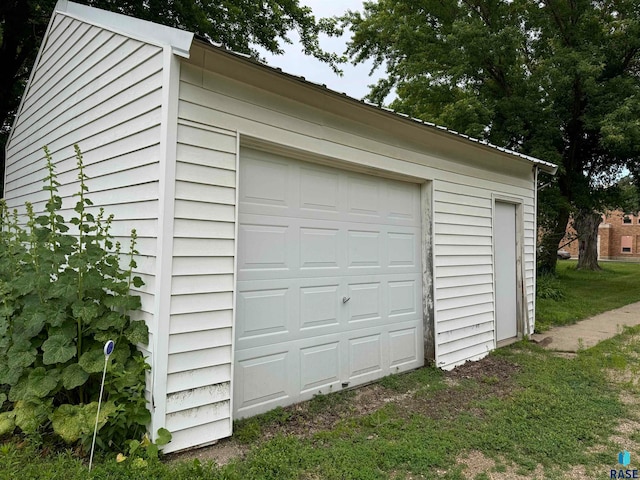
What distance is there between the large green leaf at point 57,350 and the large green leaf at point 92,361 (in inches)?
2.8

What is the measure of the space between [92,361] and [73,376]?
0.15 meters

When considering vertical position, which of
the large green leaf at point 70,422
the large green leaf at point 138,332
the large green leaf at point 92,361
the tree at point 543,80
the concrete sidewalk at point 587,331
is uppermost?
the tree at point 543,80

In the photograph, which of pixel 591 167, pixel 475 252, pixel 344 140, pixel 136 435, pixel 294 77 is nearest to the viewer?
pixel 136 435

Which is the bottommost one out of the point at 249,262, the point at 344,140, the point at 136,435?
the point at 136,435

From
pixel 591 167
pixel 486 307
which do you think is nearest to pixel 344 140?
pixel 486 307

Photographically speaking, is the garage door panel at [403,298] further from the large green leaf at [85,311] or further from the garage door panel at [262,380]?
the large green leaf at [85,311]

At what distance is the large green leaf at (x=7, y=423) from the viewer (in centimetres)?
263

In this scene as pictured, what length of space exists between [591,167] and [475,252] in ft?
34.0

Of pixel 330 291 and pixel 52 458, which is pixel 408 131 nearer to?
pixel 330 291

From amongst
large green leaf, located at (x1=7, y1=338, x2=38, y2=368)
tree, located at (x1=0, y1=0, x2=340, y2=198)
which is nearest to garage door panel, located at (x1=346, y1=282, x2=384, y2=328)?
large green leaf, located at (x1=7, y1=338, x2=38, y2=368)

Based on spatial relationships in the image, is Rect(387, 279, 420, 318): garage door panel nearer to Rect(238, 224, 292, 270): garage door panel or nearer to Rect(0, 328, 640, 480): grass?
A: Rect(0, 328, 640, 480): grass

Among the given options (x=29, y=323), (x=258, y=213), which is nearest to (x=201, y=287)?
(x=258, y=213)

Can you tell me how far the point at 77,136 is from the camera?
4.03 m

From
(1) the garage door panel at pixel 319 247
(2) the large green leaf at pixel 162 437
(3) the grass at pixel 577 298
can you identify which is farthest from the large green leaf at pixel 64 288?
(3) the grass at pixel 577 298
